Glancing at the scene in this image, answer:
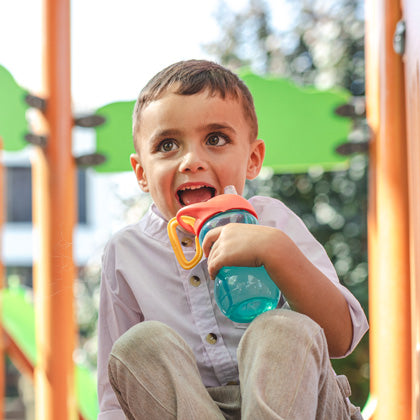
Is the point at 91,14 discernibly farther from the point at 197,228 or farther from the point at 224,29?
the point at 197,228

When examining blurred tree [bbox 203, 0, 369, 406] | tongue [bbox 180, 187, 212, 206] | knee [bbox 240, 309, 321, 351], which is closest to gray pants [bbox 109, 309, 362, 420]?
knee [bbox 240, 309, 321, 351]

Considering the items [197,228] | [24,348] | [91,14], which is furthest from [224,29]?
[24,348]

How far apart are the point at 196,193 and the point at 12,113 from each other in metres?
0.50

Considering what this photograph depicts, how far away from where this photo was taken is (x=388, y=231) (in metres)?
0.78

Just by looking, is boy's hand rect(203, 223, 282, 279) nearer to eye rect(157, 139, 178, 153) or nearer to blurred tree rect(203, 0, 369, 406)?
eye rect(157, 139, 178, 153)

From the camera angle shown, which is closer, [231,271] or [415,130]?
[231,271]

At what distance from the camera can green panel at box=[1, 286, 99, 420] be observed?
1.51 metres

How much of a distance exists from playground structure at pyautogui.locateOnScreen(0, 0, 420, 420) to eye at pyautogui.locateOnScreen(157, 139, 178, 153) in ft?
0.47

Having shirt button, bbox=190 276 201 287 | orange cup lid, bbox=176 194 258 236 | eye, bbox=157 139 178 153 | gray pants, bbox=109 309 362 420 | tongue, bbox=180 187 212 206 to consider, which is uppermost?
eye, bbox=157 139 178 153

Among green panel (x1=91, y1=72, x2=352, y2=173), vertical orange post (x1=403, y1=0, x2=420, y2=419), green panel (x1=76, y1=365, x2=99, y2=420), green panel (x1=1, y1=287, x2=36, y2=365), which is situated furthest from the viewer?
green panel (x1=1, y1=287, x2=36, y2=365)

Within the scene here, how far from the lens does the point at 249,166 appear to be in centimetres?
56

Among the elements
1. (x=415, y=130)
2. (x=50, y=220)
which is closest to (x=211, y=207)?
(x=415, y=130)

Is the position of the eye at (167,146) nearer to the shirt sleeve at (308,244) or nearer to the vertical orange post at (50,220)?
the shirt sleeve at (308,244)

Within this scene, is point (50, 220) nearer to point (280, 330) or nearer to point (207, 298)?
point (207, 298)
